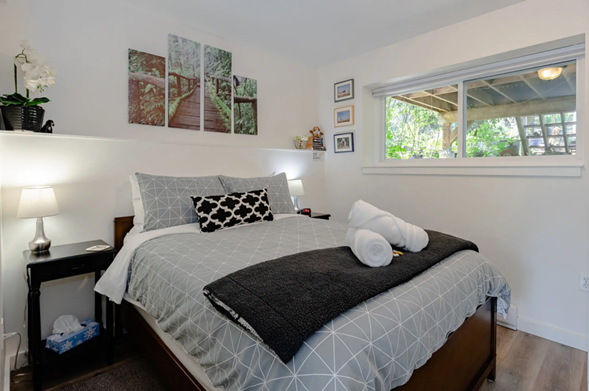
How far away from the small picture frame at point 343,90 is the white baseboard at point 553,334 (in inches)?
101

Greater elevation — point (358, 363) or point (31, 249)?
point (31, 249)

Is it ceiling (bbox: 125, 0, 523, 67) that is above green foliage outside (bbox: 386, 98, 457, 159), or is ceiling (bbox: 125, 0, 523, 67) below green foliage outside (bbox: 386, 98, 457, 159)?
above

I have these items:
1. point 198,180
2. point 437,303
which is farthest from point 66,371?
point 437,303

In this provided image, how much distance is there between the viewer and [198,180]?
249 cm

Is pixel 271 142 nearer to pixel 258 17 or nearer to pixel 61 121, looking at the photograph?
pixel 258 17

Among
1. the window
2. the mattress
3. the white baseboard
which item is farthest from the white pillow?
the white baseboard

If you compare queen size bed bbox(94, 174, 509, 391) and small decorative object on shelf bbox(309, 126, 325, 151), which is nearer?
queen size bed bbox(94, 174, 509, 391)

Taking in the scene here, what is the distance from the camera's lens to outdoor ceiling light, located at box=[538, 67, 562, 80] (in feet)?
7.94

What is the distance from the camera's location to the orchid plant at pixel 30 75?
6.05 ft

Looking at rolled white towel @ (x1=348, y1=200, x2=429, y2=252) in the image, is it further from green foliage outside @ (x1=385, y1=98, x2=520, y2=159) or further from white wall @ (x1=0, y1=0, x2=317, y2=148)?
white wall @ (x1=0, y1=0, x2=317, y2=148)

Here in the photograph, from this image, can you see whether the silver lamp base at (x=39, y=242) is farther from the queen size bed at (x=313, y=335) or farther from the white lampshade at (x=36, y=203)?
the queen size bed at (x=313, y=335)

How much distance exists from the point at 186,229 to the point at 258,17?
1804 mm

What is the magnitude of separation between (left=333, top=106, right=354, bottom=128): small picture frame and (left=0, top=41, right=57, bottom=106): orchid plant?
2.63 meters

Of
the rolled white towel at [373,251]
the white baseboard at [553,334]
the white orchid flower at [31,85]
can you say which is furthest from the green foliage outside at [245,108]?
the white baseboard at [553,334]
